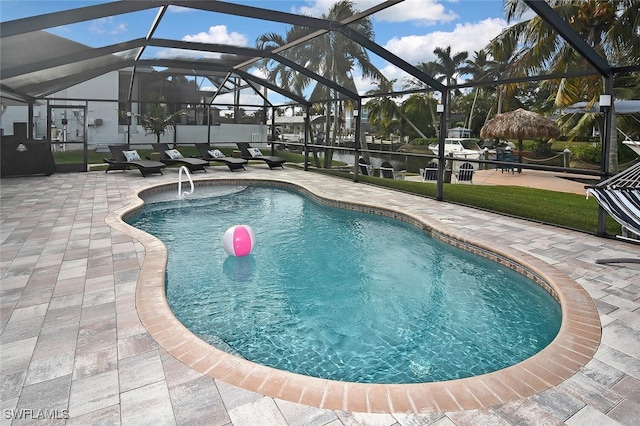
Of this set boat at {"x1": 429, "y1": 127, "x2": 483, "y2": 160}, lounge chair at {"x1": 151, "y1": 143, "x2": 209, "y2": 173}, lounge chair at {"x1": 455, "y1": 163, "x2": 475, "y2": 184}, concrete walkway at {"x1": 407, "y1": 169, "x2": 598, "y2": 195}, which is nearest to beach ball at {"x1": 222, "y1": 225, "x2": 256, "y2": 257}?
lounge chair at {"x1": 151, "y1": 143, "x2": 209, "y2": 173}

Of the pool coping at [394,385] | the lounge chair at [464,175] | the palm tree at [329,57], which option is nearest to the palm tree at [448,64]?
the palm tree at [329,57]

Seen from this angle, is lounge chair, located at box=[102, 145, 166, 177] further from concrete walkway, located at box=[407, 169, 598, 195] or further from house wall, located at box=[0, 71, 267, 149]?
concrete walkway, located at box=[407, 169, 598, 195]

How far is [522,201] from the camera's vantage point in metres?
10.1

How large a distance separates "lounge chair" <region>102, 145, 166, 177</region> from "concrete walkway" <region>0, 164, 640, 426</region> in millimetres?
6360

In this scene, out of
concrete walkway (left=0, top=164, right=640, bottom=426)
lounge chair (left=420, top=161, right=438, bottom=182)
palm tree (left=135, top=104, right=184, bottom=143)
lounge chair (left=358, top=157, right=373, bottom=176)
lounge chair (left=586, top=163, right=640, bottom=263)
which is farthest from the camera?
palm tree (left=135, top=104, right=184, bottom=143)

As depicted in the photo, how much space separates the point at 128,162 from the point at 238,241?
8.26 meters

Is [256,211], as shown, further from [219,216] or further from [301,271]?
[301,271]

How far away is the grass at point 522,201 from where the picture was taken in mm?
7783

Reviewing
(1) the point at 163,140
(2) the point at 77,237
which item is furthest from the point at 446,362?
(1) the point at 163,140

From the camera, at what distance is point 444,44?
3534 cm

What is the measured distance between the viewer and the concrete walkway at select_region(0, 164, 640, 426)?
6.97 feet

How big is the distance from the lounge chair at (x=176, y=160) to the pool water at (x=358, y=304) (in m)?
5.70

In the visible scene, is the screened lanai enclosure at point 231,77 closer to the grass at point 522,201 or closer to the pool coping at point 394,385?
the grass at point 522,201

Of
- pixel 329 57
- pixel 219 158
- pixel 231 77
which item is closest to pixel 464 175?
pixel 329 57
